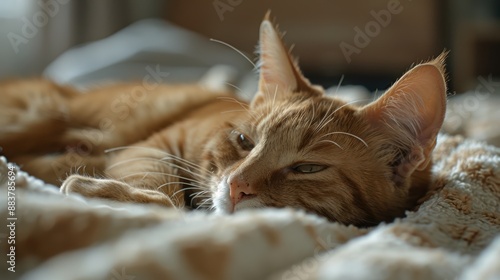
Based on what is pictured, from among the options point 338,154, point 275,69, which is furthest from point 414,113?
point 275,69

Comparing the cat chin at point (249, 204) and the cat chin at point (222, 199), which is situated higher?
the cat chin at point (249, 204)

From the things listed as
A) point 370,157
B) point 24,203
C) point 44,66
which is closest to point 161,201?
point 24,203

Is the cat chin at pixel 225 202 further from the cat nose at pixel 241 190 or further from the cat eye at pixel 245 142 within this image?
the cat eye at pixel 245 142

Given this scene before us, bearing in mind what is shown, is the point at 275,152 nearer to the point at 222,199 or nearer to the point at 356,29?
A: the point at 222,199

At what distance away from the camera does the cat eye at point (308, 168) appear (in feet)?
3.68

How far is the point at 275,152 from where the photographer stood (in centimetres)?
114

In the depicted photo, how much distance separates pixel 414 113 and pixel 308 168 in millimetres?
241

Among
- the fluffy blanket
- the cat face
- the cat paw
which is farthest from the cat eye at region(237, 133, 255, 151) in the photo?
the fluffy blanket

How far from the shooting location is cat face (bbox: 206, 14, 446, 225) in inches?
42.4

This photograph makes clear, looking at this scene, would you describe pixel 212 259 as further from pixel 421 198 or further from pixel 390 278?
pixel 421 198

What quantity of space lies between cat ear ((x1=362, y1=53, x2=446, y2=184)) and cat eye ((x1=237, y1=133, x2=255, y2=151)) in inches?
10.1

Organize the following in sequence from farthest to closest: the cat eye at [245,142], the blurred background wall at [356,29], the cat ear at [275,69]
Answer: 1. the blurred background wall at [356,29]
2. the cat ear at [275,69]
3. the cat eye at [245,142]

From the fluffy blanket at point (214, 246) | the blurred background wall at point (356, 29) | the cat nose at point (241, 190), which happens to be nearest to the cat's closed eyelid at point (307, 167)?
the cat nose at point (241, 190)

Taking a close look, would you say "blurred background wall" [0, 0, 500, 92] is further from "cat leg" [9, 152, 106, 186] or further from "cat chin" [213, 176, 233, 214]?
"cat chin" [213, 176, 233, 214]
